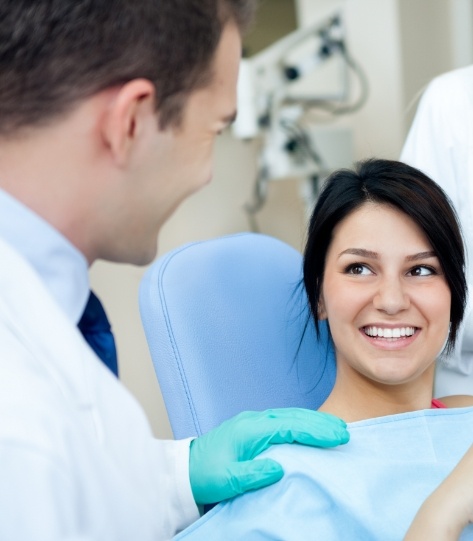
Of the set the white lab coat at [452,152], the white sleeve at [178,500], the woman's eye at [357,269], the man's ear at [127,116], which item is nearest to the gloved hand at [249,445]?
the white sleeve at [178,500]

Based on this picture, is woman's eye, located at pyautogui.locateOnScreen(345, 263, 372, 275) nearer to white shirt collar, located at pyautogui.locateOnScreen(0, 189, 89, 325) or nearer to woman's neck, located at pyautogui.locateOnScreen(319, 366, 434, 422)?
woman's neck, located at pyautogui.locateOnScreen(319, 366, 434, 422)

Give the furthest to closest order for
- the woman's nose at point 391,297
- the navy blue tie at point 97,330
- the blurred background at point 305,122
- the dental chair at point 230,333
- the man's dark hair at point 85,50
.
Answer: the blurred background at point 305,122, the dental chair at point 230,333, the woman's nose at point 391,297, the navy blue tie at point 97,330, the man's dark hair at point 85,50

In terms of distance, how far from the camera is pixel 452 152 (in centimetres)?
163

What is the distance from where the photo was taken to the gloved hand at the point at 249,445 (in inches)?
47.3

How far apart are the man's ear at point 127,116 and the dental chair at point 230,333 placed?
713 mm

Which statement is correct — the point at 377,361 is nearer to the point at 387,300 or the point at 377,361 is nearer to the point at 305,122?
the point at 387,300

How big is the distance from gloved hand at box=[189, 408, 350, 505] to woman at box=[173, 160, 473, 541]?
23 millimetres

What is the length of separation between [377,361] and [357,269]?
0.54ft

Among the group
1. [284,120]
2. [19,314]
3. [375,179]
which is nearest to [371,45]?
[284,120]

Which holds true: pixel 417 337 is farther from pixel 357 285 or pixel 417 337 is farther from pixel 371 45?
pixel 371 45

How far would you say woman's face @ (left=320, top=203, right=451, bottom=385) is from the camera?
1344 mm

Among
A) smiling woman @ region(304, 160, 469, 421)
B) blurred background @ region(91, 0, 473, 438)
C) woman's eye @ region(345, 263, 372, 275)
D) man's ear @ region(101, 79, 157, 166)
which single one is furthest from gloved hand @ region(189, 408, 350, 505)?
blurred background @ region(91, 0, 473, 438)

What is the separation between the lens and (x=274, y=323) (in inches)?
61.9

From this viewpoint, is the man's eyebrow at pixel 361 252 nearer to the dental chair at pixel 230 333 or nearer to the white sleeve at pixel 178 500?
the dental chair at pixel 230 333
